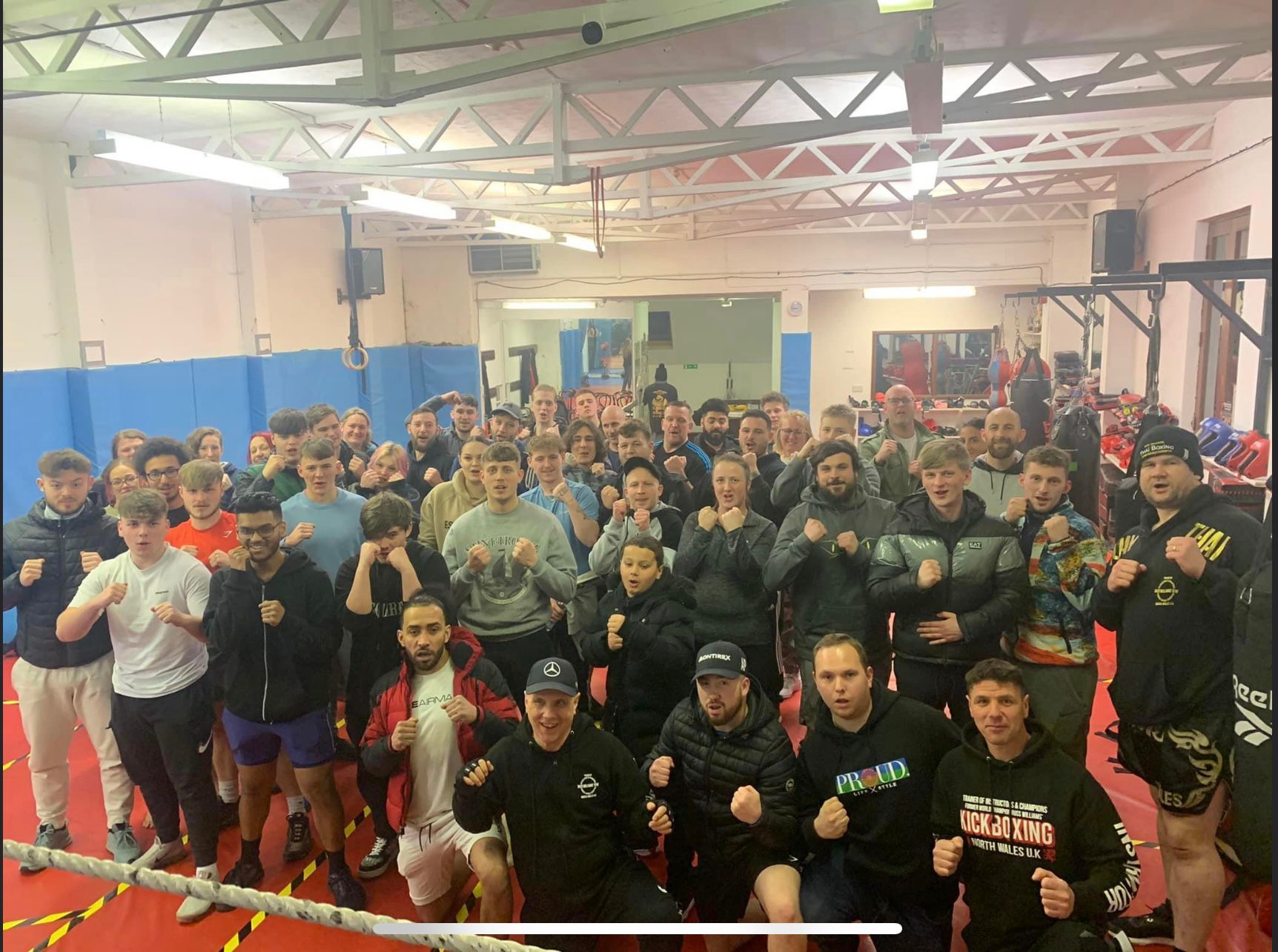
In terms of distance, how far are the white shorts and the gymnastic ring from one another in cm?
912

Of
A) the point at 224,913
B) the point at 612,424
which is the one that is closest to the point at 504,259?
the point at 612,424

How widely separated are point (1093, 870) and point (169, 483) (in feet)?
14.6

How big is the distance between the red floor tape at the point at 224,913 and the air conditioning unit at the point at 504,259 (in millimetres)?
11536

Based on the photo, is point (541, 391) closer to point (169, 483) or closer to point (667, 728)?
point (169, 483)

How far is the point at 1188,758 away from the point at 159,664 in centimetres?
406

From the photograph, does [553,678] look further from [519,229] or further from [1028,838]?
[519,229]

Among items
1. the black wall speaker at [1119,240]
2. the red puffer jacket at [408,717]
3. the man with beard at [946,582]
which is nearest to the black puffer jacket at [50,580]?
the red puffer jacket at [408,717]

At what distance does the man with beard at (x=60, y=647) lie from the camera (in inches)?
165

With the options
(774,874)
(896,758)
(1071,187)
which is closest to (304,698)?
(774,874)

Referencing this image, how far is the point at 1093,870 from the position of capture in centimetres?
290

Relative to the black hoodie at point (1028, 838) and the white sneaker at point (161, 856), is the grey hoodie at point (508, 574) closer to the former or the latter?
the white sneaker at point (161, 856)

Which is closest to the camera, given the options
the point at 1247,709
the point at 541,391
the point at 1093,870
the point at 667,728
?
the point at 1247,709

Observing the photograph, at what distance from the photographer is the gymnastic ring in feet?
39.7

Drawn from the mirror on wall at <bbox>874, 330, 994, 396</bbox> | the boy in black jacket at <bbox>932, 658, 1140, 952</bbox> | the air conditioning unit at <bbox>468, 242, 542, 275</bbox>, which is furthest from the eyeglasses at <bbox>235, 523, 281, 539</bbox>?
the mirror on wall at <bbox>874, 330, 994, 396</bbox>
